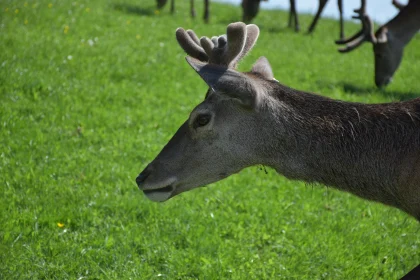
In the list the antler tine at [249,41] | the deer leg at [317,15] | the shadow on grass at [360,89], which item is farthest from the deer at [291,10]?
the antler tine at [249,41]

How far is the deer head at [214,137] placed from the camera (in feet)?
12.4

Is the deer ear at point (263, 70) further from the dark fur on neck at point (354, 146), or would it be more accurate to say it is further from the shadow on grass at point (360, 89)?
the shadow on grass at point (360, 89)

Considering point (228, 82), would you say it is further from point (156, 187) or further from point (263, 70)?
point (156, 187)

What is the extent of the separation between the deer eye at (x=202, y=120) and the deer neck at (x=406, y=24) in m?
7.82

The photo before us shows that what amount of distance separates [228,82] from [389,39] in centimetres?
798

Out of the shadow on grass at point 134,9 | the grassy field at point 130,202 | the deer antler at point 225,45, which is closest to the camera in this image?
the deer antler at point 225,45

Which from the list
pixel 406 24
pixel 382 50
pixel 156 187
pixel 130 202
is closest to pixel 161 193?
pixel 156 187

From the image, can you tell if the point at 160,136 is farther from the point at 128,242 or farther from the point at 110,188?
the point at 128,242

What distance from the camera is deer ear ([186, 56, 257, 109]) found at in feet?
11.8

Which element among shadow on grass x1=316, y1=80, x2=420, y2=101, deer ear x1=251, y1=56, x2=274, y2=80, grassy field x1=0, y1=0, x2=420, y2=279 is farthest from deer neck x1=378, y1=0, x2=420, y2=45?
deer ear x1=251, y1=56, x2=274, y2=80

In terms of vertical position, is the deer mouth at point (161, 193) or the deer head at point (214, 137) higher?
the deer head at point (214, 137)

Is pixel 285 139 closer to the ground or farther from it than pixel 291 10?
farther from it

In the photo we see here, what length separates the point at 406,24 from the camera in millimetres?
11086

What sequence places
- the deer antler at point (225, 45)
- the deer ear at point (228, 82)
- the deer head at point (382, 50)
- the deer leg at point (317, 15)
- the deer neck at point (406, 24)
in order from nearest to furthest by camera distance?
the deer ear at point (228, 82)
the deer antler at point (225, 45)
the deer head at point (382, 50)
the deer neck at point (406, 24)
the deer leg at point (317, 15)
